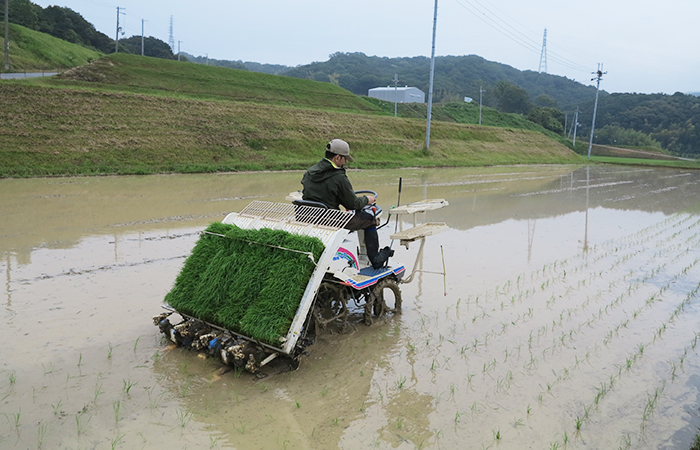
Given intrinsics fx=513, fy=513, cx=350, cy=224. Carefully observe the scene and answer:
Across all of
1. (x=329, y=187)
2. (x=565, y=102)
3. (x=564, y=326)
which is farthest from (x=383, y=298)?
(x=565, y=102)

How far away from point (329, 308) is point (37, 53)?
51.6 meters

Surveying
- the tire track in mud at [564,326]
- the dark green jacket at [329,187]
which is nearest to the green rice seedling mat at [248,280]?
the dark green jacket at [329,187]

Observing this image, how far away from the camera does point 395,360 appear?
5.11 m

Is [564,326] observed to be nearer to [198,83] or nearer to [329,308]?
[329,308]

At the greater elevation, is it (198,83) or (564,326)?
(198,83)

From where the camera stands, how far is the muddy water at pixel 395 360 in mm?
3816

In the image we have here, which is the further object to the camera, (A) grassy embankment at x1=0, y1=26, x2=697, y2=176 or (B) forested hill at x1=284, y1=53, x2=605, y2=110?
(B) forested hill at x1=284, y1=53, x2=605, y2=110

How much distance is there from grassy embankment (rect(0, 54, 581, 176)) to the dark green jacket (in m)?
16.2

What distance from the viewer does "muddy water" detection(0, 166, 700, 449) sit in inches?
150

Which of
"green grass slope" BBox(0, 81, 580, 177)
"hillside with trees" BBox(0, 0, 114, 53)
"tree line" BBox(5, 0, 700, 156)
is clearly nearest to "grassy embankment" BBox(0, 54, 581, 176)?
"green grass slope" BBox(0, 81, 580, 177)

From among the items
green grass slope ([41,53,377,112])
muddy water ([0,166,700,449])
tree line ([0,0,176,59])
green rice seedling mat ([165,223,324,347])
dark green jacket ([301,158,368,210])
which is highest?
tree line ([0,0,176,59])

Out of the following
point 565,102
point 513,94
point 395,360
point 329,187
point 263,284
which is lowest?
point 395,360

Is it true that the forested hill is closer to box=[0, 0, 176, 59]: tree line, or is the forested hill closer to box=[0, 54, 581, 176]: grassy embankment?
box=[0, 0, 176, 59]: tree line

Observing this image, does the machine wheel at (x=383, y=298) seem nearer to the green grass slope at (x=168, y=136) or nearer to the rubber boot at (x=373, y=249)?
the rubber boot at (x=373, y=249)
